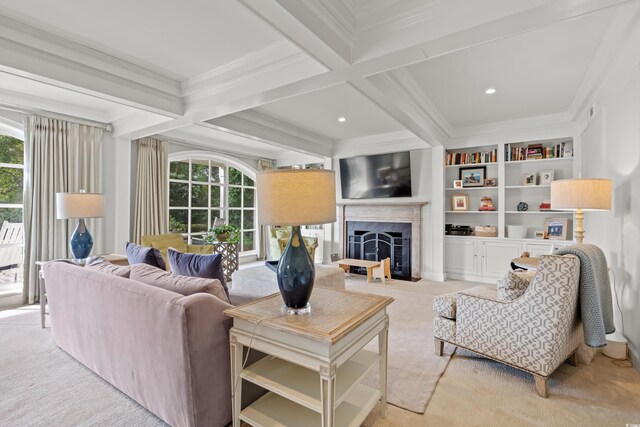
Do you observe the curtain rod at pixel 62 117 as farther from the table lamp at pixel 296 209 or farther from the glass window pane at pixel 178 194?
the table lamp at pixel 296 209

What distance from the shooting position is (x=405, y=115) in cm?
350

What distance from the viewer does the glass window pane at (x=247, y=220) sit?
22.9 feet

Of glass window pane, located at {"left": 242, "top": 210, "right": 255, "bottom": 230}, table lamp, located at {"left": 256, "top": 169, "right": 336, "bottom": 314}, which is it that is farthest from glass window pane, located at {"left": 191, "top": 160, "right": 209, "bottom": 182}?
table lamp, located at {"left": 256, "top": 169, "right": 336, "bottom": 314}

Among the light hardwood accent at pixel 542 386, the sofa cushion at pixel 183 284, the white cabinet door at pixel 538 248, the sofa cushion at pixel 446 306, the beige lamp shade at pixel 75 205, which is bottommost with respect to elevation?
the light hardwood accent at pixel 542 386

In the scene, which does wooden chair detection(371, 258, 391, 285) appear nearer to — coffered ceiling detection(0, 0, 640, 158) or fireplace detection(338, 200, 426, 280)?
fireplace detection(338, 200, 426, 280)

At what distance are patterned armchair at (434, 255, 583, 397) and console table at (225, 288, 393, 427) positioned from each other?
873 mm

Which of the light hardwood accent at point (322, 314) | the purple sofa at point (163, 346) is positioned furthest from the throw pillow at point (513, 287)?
the purple sofa at point (163, 346)

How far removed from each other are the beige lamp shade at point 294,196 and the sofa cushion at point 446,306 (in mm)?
1532

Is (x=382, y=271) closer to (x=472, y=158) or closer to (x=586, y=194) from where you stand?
(x=472, y=158)

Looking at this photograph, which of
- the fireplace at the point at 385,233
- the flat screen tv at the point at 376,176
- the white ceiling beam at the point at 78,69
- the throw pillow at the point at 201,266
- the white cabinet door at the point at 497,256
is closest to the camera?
the throw pillow at the point at 201,266

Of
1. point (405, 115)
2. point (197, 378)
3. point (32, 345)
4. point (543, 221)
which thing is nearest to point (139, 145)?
point (32, 345)

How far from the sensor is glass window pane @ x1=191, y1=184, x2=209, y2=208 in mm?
5891

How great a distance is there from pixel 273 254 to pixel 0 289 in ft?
12.8

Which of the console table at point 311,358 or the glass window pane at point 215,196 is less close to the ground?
the glass window pane at point 215,196
